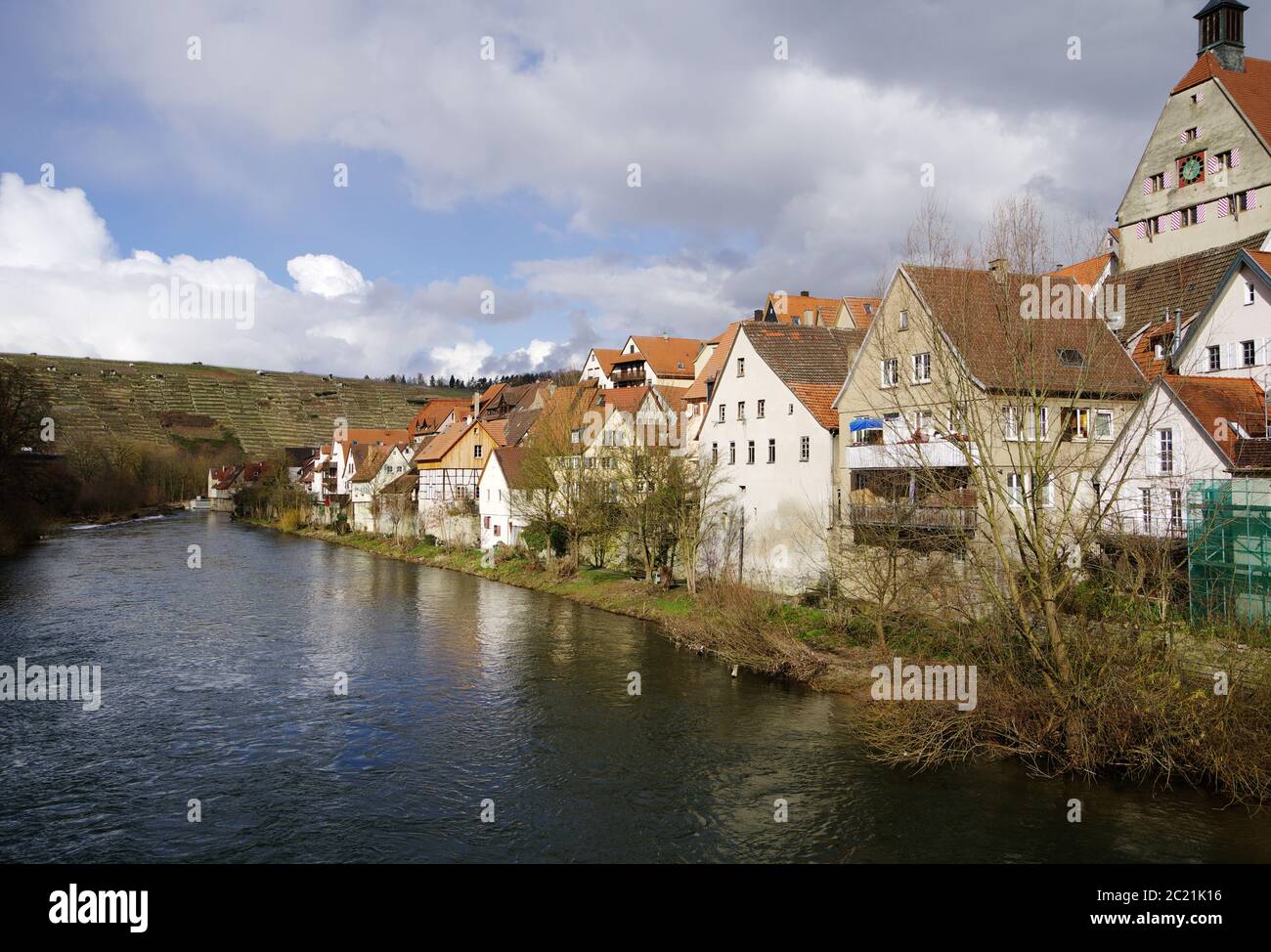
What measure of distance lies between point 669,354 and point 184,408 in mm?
132385

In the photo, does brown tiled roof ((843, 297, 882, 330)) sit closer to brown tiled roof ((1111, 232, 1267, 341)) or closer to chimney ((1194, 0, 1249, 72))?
brown tiled roof ((1111, 232, 1267, 341))

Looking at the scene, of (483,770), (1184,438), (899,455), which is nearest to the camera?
(483,770)

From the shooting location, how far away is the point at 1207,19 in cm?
3638

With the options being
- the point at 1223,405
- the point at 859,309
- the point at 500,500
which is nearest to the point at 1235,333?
the point at 1223,405

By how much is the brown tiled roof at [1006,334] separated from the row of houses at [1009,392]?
0.19ft

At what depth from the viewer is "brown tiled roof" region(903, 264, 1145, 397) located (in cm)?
1570

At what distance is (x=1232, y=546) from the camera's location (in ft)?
65.4

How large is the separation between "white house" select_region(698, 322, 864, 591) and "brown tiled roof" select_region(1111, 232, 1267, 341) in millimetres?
9738

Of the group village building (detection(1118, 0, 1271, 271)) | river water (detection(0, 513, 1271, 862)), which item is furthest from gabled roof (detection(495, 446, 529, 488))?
village building (detection(1118, 0, 1271, 271))

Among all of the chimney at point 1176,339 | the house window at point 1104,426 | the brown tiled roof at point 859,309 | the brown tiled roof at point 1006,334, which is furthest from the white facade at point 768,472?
the brown tiled roof at point 1006,334

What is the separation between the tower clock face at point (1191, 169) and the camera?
35.2 m

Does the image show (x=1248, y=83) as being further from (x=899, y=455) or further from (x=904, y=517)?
(x=904, y=517)

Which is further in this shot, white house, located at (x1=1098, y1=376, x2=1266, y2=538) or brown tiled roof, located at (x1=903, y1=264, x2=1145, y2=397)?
white house, located at (x1=1098, y1=376, x2=1266, y2=538)

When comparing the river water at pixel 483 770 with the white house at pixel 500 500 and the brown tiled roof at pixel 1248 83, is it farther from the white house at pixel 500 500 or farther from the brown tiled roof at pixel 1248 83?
the brown tiled roof at pixel 1248 83
